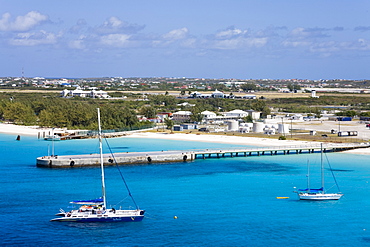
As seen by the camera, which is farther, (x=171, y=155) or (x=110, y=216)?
(x=171, y=155)

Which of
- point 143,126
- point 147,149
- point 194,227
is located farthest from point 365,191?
point 143,126

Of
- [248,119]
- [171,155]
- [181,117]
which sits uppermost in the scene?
[181,117]

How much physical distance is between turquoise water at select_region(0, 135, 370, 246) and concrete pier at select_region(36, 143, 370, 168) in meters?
1.83

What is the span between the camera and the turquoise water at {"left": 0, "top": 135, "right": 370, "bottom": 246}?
38.8 m

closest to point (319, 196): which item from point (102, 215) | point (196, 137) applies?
point (102, 215)

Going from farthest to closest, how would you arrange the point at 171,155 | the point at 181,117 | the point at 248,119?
the point at 181,117, the point at 248,119, the point at 171,155

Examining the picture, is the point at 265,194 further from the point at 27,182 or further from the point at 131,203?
the point at 27,182

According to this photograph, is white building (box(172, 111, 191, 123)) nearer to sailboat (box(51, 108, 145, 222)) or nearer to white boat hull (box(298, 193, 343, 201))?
white boat hull (box(298, 193, 343, 201))

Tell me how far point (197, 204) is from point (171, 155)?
2454cm

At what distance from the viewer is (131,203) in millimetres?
47344

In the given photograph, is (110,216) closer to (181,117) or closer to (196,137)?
(196,137)

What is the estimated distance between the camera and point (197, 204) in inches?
1863

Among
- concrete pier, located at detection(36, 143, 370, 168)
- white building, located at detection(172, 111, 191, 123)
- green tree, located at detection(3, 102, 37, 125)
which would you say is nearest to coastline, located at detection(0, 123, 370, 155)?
concrete pier, located at detection(36, 143, 370, 168)

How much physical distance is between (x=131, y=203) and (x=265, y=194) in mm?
10936
